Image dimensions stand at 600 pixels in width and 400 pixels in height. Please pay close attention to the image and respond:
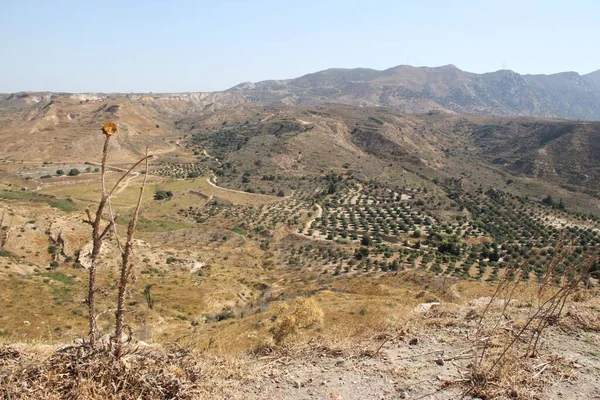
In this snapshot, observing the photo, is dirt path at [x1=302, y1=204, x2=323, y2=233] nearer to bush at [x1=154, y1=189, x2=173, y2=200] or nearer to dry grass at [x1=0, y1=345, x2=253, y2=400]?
bush at [x1=154, y1=189, x2=173, y2=200]

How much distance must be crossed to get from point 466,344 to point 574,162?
138330 mm

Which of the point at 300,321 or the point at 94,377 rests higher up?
the point at 94,377

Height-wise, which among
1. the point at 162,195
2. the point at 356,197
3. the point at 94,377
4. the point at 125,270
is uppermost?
the point at 125,270

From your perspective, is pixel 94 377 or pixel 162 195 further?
pixel 162 195

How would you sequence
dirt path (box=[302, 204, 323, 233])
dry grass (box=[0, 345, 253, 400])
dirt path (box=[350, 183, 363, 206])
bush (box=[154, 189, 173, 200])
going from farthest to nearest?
dirt path (box=[350, 183, 363, 206]), bush (box=[154, 189, 173, 200]), dirt path (box=[302, 204, 323, 233]), dry grass (box=[0, 345, 253, 400])

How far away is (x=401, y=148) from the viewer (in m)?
131

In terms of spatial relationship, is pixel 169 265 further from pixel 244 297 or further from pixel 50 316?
pixel 50 316

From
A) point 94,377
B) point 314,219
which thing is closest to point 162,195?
point 314,219

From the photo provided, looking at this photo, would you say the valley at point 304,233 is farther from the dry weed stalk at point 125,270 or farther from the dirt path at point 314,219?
A: the dirt path at point 314,219

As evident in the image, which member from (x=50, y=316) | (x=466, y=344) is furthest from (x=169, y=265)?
(x=466, y=344)

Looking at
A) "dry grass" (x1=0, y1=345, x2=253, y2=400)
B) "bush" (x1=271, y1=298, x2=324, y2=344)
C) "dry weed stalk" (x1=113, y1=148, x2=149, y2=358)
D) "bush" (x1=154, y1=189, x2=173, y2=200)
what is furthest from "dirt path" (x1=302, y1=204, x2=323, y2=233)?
"dry weed stalk" (x1=113, y1=148, x2=149, y2=358)

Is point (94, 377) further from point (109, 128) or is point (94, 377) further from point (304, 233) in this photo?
point (304, 233)

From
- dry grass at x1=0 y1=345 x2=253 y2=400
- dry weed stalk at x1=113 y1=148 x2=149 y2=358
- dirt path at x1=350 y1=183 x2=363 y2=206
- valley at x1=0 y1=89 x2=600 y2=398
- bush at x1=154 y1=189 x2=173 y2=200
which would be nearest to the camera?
dry weed stalk at x1=113 y1=148 x2=149 y2=358

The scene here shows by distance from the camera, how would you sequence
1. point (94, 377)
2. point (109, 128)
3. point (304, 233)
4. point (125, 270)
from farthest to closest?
point (304, 233)
point (94, 377)
point (125, 270)
point (109, 128)
